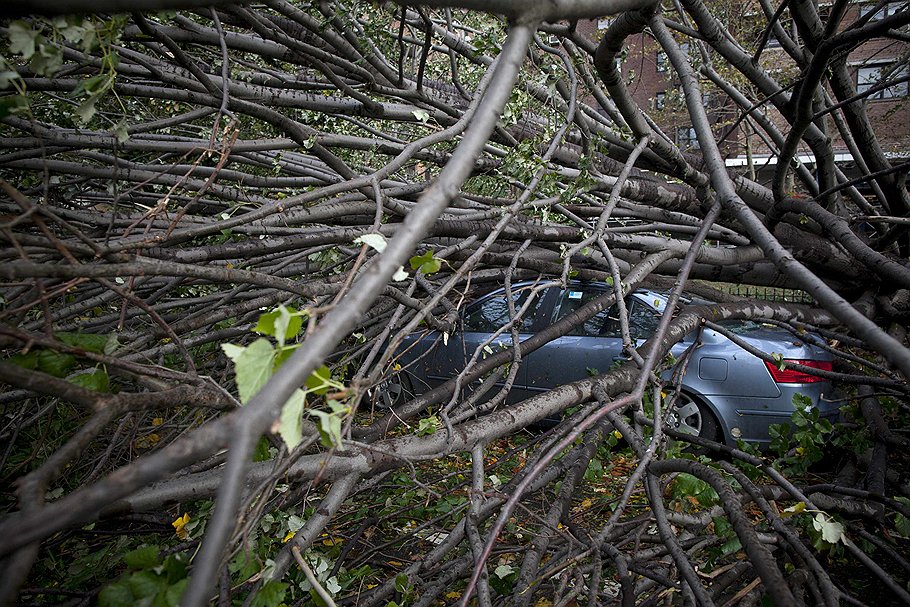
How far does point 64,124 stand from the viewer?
3732 mm

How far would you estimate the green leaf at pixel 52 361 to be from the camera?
1311 millimetres

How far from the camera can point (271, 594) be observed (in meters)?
1.60

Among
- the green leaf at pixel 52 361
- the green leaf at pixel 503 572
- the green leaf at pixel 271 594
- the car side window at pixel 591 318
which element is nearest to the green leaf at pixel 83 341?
the green leaf at pixel 52 361

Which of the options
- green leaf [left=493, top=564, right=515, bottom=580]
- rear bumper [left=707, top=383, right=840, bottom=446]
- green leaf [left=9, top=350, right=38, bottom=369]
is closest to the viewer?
green leaf [left=9, top=350, right=38, bottom=369]

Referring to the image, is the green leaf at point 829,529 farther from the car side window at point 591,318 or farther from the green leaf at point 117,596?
the car side window at point 591,318

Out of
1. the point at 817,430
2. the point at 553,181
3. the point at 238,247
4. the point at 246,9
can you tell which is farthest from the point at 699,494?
the point at 246,9

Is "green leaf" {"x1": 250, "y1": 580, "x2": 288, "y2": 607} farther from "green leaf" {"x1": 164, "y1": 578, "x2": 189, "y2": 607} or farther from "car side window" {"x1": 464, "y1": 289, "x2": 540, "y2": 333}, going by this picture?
"car side window" {"x1": 464, "y1": 289, "x2": 540, "y2": 333}

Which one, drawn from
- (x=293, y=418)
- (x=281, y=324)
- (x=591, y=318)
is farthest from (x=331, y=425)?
(x=591, y=318)

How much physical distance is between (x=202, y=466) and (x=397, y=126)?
12.8 ft

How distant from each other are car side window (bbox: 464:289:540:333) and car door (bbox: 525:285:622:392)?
28 centimetres

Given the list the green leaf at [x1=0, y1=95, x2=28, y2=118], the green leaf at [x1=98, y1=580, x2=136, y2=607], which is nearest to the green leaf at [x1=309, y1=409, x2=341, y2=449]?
the green leaf at [x1=98, y1=580, x2=136, y2=607]

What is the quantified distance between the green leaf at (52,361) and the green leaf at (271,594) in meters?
0.80

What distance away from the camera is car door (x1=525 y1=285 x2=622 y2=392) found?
5.41 meters

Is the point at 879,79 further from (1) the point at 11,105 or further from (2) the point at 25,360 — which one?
(2) the point at 25,360
